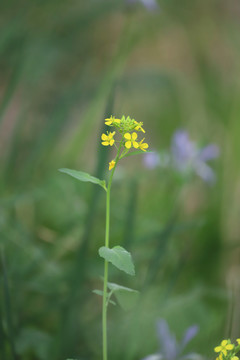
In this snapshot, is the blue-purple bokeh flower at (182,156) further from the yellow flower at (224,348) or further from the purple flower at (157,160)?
the yellow flower at (224,348)

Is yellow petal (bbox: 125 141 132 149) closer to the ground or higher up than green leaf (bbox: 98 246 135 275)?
higher up

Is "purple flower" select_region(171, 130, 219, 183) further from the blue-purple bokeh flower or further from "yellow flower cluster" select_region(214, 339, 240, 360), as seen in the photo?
"yellow flower cluster" select_region(214, 339, 240, 360)

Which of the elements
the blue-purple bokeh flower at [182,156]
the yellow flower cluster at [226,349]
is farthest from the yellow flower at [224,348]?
the blue-purple bokeh flower at [182,156]

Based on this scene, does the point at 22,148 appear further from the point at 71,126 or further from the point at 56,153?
the point at 71,126

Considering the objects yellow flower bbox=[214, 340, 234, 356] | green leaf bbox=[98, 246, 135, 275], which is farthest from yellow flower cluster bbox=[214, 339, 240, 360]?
green leaf bbox=[98, 246, 135, 275]

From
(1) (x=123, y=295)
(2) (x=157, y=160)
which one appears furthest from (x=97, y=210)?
(1) (x=123, y=295)

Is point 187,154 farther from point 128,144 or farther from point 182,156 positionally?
point 128,144

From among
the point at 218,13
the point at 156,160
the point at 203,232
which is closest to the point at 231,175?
the point at 203,232
